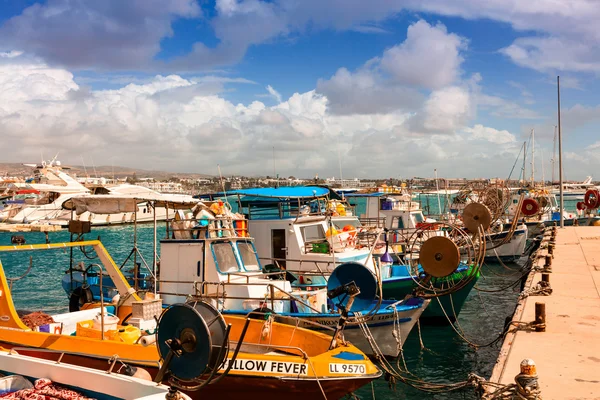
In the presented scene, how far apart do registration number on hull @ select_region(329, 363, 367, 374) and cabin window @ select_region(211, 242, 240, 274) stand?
4.97m

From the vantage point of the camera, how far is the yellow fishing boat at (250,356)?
905 cm

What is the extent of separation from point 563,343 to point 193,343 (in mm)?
6800

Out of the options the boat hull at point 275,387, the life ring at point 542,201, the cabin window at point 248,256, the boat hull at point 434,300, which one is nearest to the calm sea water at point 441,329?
Result: the boat hull at point 434,300

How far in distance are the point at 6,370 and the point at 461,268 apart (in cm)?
1472

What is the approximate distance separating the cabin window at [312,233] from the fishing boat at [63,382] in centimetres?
926

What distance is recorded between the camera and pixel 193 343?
21.0 feet

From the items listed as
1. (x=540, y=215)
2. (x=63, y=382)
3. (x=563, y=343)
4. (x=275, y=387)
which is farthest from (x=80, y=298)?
(x=540, y=215)

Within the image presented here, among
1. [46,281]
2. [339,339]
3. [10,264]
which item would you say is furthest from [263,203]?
[10,264]

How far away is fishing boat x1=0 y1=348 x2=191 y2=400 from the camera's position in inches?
324

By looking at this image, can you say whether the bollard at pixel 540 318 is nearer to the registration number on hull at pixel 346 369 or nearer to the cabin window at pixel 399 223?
the registration number on hull at pixel 346 369

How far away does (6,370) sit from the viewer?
9688 mm

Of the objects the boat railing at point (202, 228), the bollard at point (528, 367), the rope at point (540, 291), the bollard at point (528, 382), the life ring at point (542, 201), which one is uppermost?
the life ring at point (542, 201)

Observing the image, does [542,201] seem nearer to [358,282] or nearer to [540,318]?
[540,318]

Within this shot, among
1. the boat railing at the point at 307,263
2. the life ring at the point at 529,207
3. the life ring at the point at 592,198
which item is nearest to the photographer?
the boat railing at the point at 307,263
